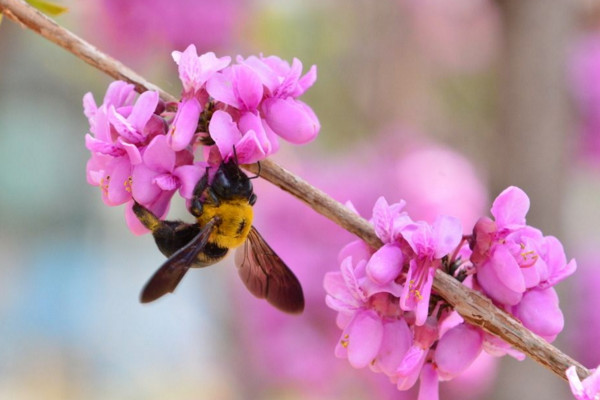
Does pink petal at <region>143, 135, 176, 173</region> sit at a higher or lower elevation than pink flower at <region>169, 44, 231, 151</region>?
lower

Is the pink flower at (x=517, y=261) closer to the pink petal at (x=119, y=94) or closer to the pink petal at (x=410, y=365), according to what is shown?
the pink petal at (x=410, y=365)

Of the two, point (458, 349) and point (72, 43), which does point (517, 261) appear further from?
point (72, 43)

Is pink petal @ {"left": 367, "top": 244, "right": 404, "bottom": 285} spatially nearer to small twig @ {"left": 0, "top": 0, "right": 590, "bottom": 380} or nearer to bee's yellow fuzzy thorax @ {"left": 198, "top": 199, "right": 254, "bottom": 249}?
small twig @ {"left": 0, "top": 0, "right": 590, "bottom": 380}

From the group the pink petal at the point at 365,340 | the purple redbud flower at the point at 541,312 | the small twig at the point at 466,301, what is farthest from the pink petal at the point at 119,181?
the purple redbud flower at the point at 541,312

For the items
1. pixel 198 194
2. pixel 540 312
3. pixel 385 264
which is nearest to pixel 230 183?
pixel 198 194

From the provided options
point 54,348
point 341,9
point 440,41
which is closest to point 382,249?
point 440,41

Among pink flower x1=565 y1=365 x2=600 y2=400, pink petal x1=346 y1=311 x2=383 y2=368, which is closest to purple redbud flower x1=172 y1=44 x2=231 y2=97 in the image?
pink petal x1=346 y1=311 x2=383 y2=368
